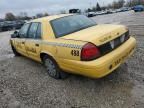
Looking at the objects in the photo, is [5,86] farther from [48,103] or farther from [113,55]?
[113,55]

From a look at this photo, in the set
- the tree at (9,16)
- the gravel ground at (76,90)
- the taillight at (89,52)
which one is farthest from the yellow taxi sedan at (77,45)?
the tree at (9,16)

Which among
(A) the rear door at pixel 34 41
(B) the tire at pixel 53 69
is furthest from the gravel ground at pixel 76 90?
(A) the rear door at pixel 34 41

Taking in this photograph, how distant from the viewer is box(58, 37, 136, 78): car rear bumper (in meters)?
4.72

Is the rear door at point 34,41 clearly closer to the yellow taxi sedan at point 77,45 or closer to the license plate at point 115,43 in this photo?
the yellow taxi sedan at point 77,45

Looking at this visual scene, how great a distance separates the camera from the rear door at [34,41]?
644cm

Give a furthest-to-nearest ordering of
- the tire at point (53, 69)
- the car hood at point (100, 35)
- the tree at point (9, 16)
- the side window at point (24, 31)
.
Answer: the tree at point (9, 16), the side window at point (24, 31), the tire at point (53, 69), the car hood at point (100, 35)

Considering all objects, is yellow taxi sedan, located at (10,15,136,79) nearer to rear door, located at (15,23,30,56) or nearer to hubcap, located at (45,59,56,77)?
hubcap, located at (45,59,56,77)

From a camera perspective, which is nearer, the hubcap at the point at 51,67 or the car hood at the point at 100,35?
the car hood at the point at 100,35

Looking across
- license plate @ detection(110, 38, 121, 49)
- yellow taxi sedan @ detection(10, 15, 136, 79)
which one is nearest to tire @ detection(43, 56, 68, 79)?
yellow taxi sedan @ detection(10, 15, 136, 79)

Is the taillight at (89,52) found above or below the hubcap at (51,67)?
above

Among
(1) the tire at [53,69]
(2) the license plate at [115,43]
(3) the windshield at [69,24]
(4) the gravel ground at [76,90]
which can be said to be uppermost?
(3) the windshield at [69,24]

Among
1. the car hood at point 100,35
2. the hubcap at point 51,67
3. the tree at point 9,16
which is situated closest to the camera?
the car hood at point 100,35

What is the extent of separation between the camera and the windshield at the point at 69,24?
581cm

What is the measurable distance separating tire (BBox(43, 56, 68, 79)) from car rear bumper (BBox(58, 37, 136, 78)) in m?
0.44
